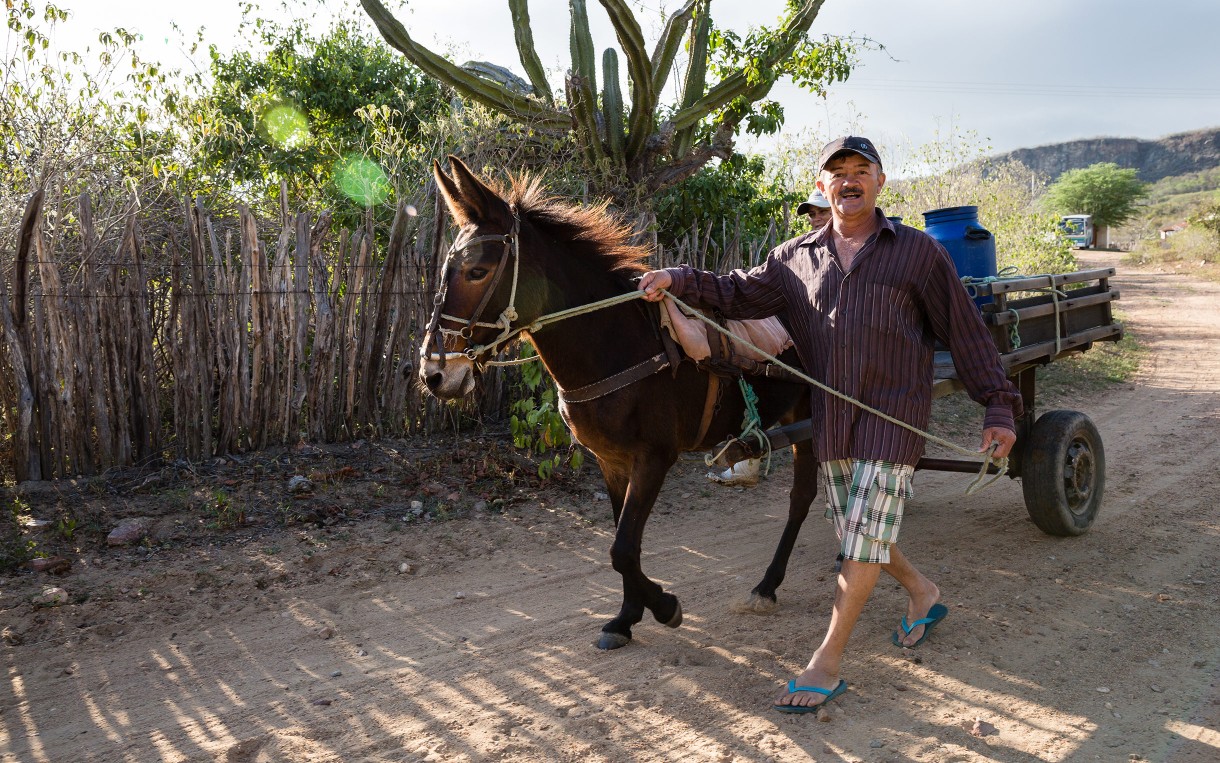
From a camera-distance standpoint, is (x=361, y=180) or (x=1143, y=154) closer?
(x=361, y=180)

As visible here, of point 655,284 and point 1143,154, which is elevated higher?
point 1143,154

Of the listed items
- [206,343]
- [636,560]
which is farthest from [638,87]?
[636,560]

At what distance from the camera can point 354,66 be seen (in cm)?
1184

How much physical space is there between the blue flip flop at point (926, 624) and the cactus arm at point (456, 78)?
624cm

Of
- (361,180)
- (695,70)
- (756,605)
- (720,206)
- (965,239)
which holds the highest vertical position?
(695,70)

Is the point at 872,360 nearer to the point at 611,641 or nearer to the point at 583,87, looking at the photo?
the point at 611,641

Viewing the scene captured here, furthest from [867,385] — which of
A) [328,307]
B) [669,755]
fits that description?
[328,307]

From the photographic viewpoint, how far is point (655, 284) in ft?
11.5

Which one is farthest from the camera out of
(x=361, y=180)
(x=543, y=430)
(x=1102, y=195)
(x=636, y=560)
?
(x=1102, y=195)

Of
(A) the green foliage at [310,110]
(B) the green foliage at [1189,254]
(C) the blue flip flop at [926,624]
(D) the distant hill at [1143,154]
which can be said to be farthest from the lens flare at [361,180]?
(D) the distant hill at [1143,154]

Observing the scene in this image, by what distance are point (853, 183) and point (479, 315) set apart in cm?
153

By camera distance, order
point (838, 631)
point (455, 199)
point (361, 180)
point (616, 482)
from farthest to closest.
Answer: point (361, 180), point (616, 482), point (455, 199), point (838, 631)

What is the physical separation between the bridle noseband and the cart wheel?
11.1 feet

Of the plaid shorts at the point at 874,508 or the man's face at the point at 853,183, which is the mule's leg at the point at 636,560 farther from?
the man's face at the point at 853,183
